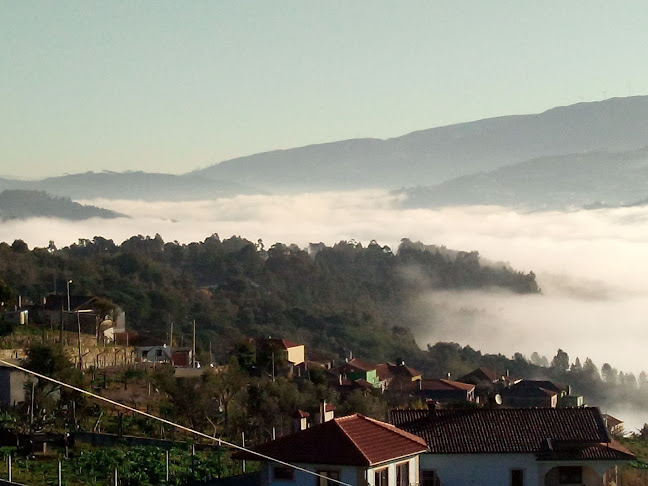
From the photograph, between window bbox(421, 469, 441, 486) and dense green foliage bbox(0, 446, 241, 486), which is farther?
dense green foliage bbox(0, 446, 241, 486)

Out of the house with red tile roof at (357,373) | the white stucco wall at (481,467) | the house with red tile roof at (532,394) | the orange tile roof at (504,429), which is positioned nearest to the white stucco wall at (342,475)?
the white stucco wall at (481,467)

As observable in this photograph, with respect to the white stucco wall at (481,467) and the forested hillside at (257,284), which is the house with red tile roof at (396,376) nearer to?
the forested hillside at (257,284)

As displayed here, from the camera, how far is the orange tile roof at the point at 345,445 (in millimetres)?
25906

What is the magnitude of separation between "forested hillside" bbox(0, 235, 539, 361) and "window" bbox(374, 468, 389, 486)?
4582cm

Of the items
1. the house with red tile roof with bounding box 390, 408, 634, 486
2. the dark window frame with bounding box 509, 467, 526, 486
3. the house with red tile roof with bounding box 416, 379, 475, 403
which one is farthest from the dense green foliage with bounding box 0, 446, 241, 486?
the house with red tile roof with bounding box 416, 379, 475, 403

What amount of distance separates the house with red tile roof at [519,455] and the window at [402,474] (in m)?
1.97

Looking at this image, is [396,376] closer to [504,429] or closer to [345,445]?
[504,429]

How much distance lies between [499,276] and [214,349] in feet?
311

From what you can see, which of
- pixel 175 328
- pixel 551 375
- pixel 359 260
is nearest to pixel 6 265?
pixel 175 328

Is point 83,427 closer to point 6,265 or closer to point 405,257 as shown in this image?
point 6,265

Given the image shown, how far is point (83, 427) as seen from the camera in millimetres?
39312

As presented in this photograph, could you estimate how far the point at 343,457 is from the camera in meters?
25.8

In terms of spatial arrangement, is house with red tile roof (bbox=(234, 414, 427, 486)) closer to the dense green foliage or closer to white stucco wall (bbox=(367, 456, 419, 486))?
white stucco wall (bbox=(367, 456, 419, 486))

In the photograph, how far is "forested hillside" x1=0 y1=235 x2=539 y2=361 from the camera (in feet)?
299
